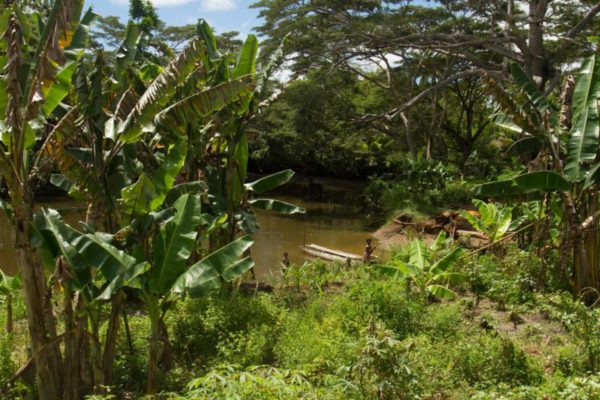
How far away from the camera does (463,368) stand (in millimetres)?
5910

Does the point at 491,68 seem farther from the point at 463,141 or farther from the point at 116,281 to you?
the point at 116,281

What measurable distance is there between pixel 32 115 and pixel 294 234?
1460 centimetres

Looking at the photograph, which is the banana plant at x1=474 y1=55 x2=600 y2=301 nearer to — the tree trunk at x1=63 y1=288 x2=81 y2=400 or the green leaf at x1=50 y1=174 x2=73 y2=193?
the green leaf at x1=50 y1=174 x2=73 y2=193

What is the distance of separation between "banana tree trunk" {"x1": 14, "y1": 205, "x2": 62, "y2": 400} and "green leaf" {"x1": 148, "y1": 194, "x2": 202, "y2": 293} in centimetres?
98

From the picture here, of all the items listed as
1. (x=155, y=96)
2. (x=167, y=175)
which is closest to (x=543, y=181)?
(x=167, y=175)

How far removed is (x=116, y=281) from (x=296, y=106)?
19.9 meters

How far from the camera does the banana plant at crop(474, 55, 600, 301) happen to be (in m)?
7.69

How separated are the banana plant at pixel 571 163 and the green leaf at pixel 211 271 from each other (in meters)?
4.17

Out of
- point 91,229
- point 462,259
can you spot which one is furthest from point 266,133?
point 91,229

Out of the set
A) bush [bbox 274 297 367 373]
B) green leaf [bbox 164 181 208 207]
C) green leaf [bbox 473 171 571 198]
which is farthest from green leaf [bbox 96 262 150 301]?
green leaf [bbox 473 171 571 198]

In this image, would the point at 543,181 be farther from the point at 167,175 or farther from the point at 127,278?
the point at 127,278

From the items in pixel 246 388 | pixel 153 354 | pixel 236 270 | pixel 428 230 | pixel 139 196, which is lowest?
pixel 428 230

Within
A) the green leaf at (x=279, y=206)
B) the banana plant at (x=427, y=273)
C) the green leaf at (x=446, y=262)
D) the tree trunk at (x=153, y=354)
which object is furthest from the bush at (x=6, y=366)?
the green leaf at (x=446, y=262)

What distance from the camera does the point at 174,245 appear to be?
553cm
